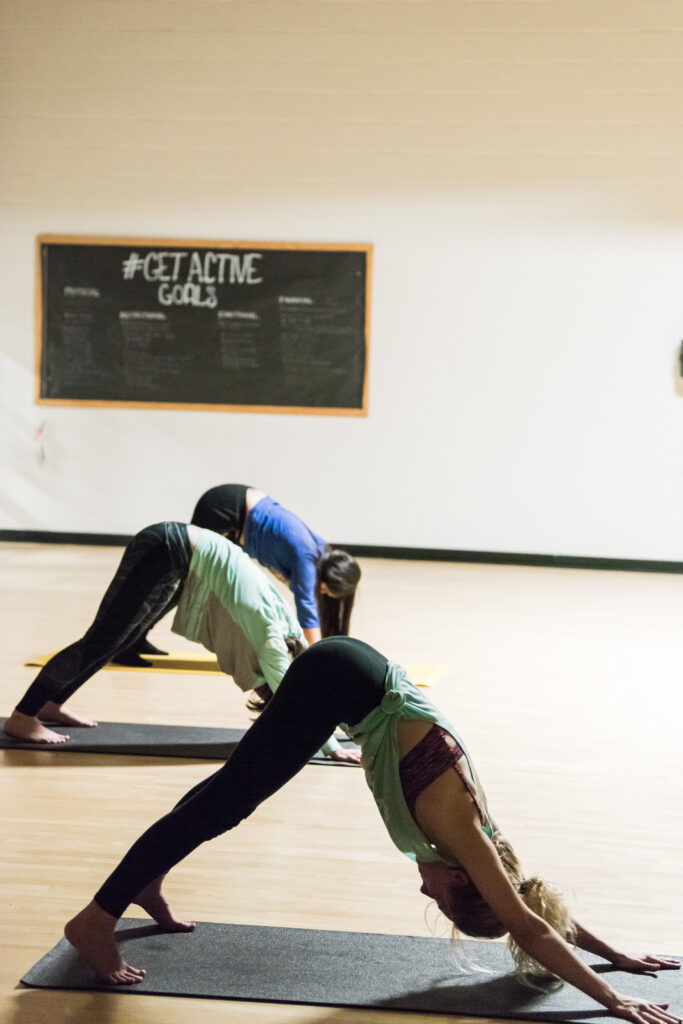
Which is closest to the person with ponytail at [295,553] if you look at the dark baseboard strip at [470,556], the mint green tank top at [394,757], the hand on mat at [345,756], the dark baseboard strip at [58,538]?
the hand on mat at [345,756]

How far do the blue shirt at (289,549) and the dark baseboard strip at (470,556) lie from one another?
12.5 ft

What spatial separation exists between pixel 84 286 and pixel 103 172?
764mm

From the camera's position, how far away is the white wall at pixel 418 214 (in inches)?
304

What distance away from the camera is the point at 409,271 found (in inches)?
314

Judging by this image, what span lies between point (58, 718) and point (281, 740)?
202cm

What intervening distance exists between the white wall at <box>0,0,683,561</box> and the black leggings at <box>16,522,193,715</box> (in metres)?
4.72

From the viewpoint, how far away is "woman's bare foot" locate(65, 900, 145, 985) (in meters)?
2.16

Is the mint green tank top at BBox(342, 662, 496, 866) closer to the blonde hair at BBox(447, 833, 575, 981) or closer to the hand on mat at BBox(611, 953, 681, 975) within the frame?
the blonde hair at BBox(447, 833, 575, 981)

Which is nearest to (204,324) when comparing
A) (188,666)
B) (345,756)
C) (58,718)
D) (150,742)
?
(188,666)

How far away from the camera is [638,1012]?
2.03 meters

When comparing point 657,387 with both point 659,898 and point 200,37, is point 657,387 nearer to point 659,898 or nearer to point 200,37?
point 200,37

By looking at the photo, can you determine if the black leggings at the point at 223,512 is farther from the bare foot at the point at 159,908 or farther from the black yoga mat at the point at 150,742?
the bare foot at the point at 159,908

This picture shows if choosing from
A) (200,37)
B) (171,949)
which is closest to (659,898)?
(171,949)

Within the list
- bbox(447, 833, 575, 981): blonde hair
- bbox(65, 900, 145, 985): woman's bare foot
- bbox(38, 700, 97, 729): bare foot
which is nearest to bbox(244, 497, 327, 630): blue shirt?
bbox(38, 700, 97, 729): bare foot
